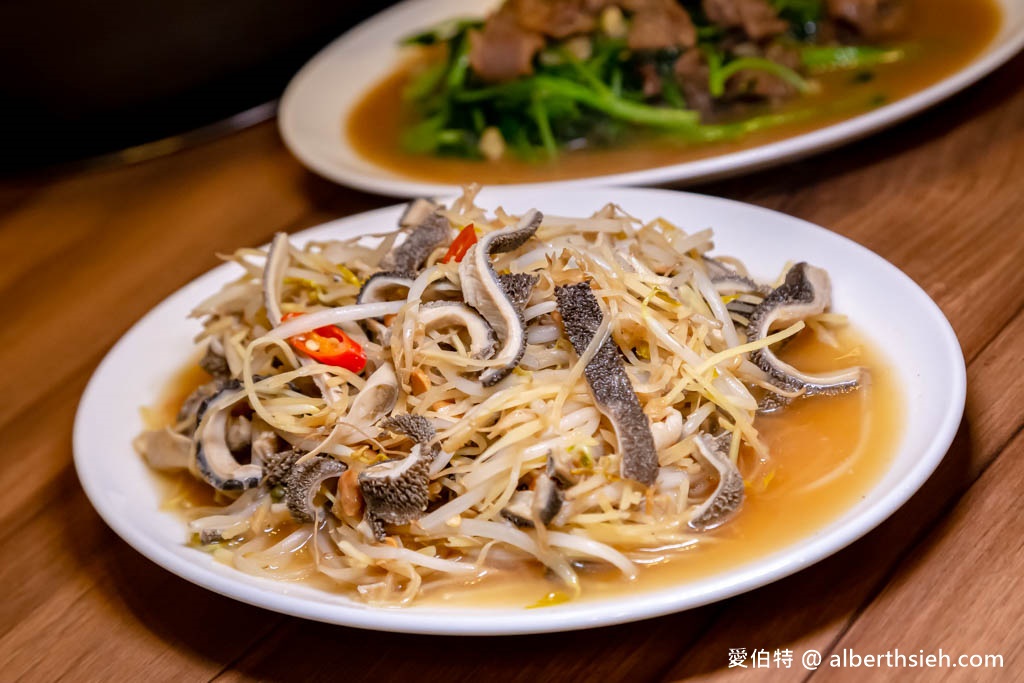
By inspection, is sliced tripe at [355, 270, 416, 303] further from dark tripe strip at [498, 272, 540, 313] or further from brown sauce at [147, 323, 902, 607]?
brown sauce at [147, 323, 902, 607]

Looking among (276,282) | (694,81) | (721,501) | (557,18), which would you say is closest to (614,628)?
(721,501)

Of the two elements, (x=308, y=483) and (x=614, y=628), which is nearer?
(x=614, y=628)

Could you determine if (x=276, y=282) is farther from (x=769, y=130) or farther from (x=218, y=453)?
(x=769, y=130)

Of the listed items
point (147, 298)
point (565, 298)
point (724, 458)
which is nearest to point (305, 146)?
point (147, 298)

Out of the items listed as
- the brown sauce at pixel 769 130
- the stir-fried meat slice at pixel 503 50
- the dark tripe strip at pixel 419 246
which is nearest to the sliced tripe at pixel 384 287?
the dark tripe strip at pixel 419 246

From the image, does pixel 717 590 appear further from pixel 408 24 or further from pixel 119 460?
pixel 408 24

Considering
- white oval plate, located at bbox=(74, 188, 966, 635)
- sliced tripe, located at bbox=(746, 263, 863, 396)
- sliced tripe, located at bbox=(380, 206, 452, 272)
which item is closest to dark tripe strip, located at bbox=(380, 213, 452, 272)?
sliced tripe, located at bbox=(380, 206, 452, 272)

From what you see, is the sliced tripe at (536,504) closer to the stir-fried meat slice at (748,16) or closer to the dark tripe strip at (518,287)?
the dark tripe strip at (518,287)
